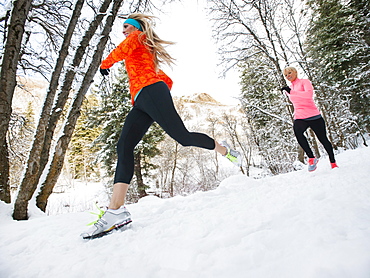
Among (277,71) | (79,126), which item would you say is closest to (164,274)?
(277,71)

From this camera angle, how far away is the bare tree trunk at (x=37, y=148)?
86.7 inches

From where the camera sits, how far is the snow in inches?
26.1

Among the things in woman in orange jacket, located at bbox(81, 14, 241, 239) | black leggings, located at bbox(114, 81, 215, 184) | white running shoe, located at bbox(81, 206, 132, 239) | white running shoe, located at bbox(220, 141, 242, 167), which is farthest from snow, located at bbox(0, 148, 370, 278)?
white running shoe, located at bbox(220, 141, 242, 167)

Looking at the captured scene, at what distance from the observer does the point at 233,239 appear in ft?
3.12

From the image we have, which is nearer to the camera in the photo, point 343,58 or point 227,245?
point 227,245

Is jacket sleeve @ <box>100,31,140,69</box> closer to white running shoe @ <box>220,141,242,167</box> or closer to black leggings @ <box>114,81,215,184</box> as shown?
black leggings @ <box>114,81,215,184</box>

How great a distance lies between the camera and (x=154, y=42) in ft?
5.80

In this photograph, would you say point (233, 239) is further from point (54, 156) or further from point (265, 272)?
point (54, 156)

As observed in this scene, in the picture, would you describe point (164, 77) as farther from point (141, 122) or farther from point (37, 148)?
point (37, 148)

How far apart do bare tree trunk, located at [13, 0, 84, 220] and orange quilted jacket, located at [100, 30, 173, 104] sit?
1.45 metres

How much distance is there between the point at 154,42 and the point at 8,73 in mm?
1833

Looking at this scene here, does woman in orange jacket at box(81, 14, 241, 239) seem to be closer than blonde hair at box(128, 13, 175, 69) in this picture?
Yes

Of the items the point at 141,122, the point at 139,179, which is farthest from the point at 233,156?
the point at 139,179

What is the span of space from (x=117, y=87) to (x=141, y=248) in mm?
11381
